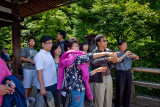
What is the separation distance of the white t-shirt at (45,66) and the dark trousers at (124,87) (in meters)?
1.62

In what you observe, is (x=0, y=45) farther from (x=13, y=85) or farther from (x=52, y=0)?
(x=13, y=85)

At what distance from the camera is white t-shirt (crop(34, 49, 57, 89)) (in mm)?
2203

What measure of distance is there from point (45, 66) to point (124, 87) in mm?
2049

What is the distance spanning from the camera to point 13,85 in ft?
5.41

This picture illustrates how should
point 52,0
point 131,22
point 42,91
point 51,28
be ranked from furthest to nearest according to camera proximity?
point 51,28 < point 131,22 < point 52,0 < point 42,91

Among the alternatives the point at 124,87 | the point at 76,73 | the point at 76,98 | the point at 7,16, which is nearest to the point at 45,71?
the point at 76,73

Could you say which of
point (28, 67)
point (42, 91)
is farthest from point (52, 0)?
point (42, 91)

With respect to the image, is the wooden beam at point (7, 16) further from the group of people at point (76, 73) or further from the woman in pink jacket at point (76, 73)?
the woman in pink jacket at point (76, 73)

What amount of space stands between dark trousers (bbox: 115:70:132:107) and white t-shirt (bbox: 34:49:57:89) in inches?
63.8

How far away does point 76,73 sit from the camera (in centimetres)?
200

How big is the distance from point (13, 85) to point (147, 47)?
16.7ft

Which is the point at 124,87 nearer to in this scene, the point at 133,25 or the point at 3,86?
the point at 3,86

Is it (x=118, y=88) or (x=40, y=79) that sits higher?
(x=40, y=79)

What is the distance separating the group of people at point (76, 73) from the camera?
197 centimetres
